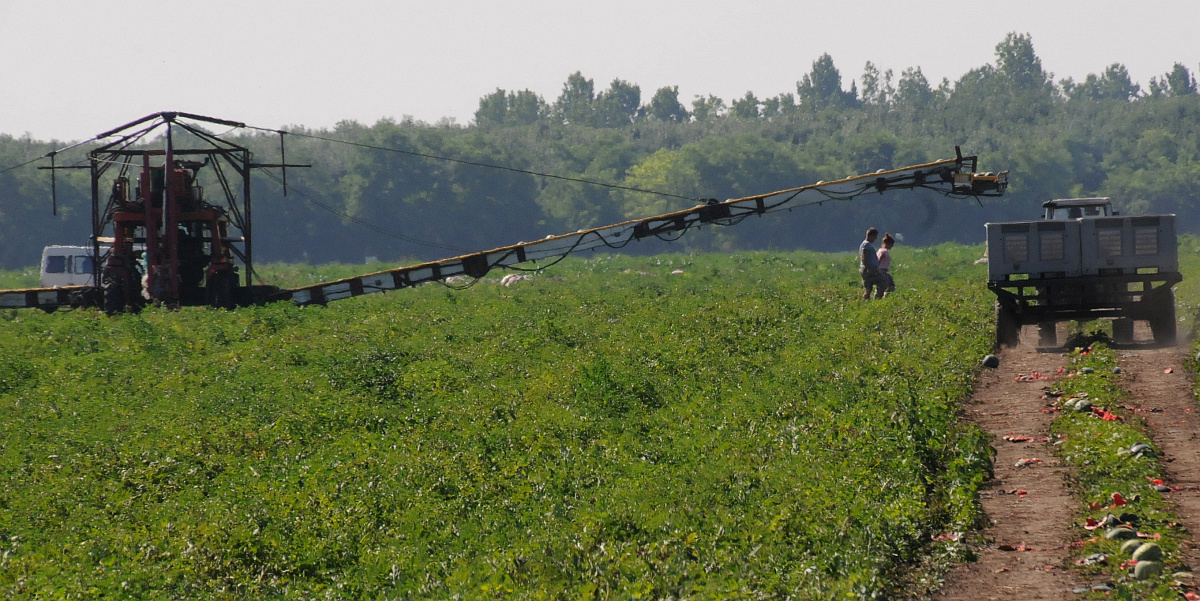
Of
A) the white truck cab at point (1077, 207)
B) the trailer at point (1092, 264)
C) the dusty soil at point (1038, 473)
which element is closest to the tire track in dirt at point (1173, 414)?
the dusty soil at point (1038, 473)

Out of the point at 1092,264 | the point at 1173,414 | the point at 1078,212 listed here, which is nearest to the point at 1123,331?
the point at 1092,264

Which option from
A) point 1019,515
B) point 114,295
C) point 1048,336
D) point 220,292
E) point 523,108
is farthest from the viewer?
point 523,108

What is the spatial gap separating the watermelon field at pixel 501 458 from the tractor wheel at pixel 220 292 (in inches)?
256

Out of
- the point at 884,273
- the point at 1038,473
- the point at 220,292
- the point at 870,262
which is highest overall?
the point at 870,262

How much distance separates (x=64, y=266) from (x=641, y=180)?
77.4 m

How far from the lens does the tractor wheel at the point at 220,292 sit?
30.8m

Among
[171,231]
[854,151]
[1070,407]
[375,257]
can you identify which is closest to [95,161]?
[171,231]

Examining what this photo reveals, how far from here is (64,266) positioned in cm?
3994

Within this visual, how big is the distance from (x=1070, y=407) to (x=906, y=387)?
1.99 metres

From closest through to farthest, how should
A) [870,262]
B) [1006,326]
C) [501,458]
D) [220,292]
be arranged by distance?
[501,458] < [1006,326] < [870,262] < [220,292]

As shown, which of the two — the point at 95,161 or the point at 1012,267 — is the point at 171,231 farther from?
the point at 1012,267

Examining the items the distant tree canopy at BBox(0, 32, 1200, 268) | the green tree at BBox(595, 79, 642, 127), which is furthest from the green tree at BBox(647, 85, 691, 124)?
the distant tree canopy at BBox(0, 32, 1200, 268)

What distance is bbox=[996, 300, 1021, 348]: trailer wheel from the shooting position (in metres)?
18.4

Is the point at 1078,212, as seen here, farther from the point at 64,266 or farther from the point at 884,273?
the point at 64,266
